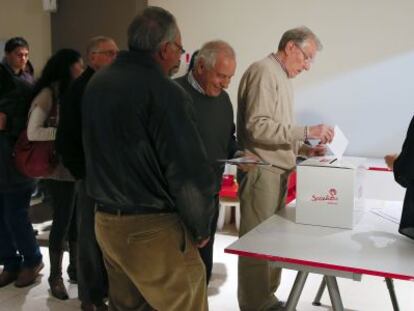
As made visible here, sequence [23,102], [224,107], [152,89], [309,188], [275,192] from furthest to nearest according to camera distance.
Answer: [23,102]
[275,192]
[224,107]
[309,188]
[152,89]

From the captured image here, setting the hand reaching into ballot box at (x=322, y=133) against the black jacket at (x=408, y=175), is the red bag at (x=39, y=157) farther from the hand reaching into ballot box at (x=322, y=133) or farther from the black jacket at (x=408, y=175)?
the black jacket at (x=408, y=175)

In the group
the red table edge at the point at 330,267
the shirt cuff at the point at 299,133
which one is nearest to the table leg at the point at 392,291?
the shirt cuff at the point at 299,133

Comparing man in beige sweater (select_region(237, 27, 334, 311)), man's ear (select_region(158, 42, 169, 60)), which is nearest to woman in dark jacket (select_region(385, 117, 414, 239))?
man in beige sweater (select_region(237, 27, 334, 311))

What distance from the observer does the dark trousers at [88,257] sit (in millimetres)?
2477

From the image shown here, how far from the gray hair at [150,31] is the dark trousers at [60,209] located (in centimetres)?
145

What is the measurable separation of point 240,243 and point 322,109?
256 cm

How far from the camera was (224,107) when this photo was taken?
2436 millimetres

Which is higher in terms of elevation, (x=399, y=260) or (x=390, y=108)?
(x=390, y=108)

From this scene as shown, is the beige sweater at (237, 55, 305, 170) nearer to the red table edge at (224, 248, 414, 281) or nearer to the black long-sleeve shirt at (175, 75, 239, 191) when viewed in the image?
the black long-sleeve shirt at (175, 75, 239, 191)

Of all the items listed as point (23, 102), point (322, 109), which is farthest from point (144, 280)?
point (322, 109)

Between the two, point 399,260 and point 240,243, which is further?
point 240,243

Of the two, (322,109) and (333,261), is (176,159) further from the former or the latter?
(322,109)

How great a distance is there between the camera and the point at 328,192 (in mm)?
2014

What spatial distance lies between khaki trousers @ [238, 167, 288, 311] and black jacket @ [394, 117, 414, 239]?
2.85 feet
